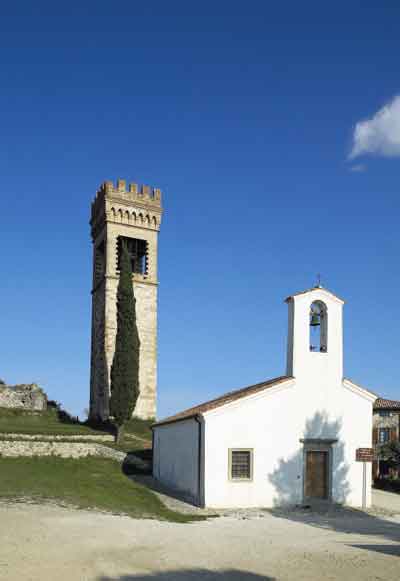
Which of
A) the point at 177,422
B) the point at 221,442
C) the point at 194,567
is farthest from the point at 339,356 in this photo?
the point at 194,567

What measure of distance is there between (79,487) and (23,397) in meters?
26.6

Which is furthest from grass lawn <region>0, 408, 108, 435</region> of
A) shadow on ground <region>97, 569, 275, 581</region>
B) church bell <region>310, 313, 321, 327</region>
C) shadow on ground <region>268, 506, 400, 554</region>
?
shadow on ground <region>97, 569, 275, 581</region>

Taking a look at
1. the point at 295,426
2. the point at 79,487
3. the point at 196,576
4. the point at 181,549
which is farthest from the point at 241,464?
the point at 196,576

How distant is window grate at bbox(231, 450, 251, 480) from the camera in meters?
22.6

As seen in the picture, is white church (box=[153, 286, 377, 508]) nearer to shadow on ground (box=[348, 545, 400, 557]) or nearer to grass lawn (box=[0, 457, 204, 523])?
grass lawn (box=[0, 457, 204, 523])

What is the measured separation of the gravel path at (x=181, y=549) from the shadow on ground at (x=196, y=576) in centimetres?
2

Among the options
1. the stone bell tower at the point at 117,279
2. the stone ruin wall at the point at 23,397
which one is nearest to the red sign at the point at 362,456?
the stone bell tower at the point at 117,279

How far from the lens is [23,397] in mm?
46906

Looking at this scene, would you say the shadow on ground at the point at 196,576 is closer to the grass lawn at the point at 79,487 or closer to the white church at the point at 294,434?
the grass lawn at the point at 79,487

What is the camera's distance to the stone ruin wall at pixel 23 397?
46.5m

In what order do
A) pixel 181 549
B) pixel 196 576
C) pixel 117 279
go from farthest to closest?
1. pixel 117 279
2. pixel 181 549
3. pixel 196 576

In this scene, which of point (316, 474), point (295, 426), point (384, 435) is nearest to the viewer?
point (295, 426)

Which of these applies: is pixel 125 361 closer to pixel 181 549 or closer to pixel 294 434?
pixel 294 434

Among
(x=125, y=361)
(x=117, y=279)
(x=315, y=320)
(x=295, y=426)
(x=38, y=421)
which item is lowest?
(x=38, y=421)
